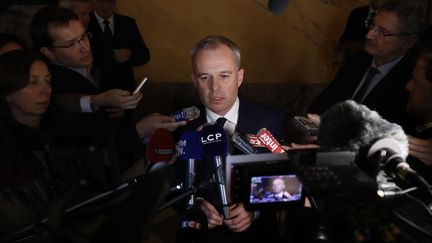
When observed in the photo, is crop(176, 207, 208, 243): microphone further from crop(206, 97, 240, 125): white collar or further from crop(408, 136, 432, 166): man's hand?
crop(408, 136, 432, 166): man's hand

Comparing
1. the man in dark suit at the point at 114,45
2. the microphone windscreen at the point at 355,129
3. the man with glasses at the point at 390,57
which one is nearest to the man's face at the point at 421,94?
the man with glasses at the point at 390,57

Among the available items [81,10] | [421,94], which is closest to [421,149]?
[421,94]

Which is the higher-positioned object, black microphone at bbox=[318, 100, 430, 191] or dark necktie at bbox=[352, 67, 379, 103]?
black microphone at bbox=[318, 100, 430, 191]

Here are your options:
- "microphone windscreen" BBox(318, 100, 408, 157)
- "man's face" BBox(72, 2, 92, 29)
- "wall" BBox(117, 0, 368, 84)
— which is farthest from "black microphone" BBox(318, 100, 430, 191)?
"wall" BBox(117, 0, 368, 84)

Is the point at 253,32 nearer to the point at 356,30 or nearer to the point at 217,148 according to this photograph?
the point at 356,30

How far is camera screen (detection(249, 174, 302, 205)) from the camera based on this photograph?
1048 mm

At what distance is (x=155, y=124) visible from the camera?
1.41m

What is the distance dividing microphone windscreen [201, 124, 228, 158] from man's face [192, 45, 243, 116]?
331 mm

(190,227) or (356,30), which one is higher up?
(356,30)

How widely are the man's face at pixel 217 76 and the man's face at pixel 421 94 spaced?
0.67m

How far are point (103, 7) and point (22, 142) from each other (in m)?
1.76

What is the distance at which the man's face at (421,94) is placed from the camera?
57.1 inches

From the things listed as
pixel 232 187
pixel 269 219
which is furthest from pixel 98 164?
pixel 269 219

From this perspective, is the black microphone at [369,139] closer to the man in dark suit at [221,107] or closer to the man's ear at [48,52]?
the man in dark suit at [221,107]
